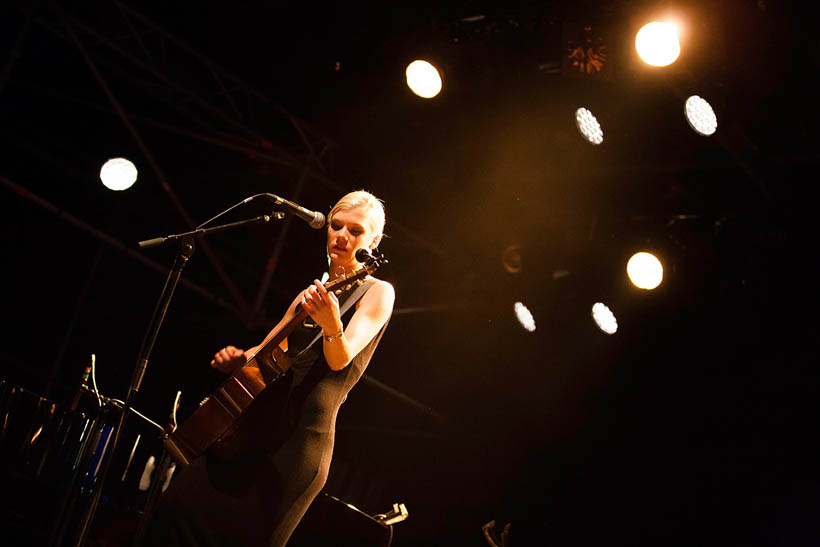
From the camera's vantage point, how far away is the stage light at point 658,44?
4602 millimetres

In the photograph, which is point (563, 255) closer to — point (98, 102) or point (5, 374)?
point (98, 102)

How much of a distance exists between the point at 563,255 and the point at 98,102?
4.98 m

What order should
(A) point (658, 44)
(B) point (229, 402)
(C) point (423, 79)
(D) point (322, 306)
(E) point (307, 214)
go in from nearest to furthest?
(D) point (322, 306) → (B) point (229, 402) → (E) point (307, 214) → (A) point (658, 44) → (C) point (423, 79)

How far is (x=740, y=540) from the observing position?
5.87 metres

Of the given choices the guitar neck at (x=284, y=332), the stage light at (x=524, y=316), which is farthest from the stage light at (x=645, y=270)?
the guitar neck at (x=284, y=332)

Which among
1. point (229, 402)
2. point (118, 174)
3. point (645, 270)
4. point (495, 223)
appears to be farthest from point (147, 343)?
point (495, 223)

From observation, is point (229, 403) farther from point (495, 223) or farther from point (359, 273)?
point (495, 223)

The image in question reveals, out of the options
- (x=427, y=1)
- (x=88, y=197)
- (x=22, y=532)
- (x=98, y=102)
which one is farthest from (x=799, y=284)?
(x=88, y=197)

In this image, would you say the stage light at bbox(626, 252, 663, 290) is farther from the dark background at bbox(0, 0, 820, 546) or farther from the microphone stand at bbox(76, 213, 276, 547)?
the microphone stand at bbox(76, 213, 276, 547)

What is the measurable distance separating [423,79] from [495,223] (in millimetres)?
1918

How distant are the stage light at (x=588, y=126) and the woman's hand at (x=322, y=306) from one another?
381 cm

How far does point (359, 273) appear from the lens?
2.77 m

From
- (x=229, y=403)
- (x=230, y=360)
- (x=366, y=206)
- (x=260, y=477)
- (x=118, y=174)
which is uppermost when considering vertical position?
(x=118, y=174)

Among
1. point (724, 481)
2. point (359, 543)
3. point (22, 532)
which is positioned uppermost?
point (724, 481)
